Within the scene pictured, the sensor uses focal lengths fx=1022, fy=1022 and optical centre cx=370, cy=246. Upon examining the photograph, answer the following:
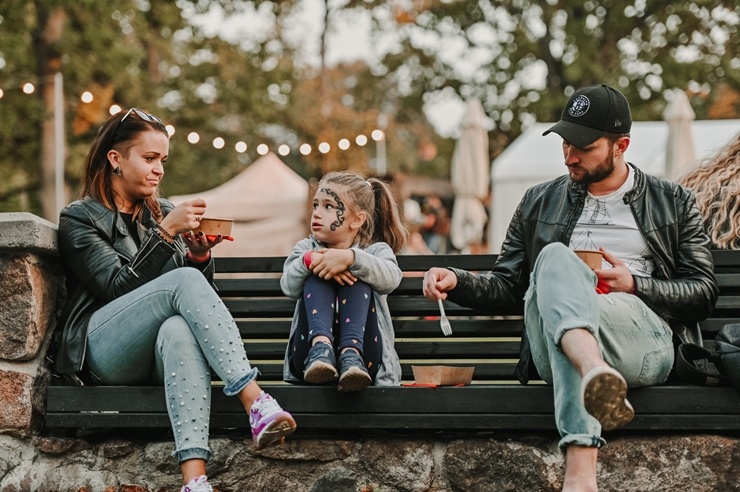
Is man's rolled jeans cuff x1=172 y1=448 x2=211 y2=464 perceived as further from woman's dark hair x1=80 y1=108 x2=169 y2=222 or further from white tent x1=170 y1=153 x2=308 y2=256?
white tent x1=170 y1=153 x2=308 y2=256

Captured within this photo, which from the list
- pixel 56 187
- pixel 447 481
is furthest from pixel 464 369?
pixel 56 187

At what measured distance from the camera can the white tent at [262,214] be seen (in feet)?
47.0

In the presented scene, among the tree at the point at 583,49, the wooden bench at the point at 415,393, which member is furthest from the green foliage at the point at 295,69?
the wooden bench at the point at 415,393

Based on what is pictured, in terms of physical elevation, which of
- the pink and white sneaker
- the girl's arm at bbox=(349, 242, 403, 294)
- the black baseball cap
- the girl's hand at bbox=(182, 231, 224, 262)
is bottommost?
the pink and white sneaker

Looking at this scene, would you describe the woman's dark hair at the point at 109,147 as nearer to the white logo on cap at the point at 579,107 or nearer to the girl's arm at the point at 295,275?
the girl's arm at the point at 295,275

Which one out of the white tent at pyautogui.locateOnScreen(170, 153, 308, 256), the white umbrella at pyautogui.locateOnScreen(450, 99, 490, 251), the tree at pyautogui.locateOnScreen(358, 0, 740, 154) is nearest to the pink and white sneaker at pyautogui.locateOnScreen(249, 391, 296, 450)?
the white tent at pyautogui.locateOnScreen(170, 153, 308, 256)

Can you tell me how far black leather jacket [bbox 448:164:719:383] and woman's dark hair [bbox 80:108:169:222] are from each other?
136 centimetres

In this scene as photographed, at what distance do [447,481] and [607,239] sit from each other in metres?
1.07

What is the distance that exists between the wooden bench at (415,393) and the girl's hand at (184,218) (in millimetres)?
582

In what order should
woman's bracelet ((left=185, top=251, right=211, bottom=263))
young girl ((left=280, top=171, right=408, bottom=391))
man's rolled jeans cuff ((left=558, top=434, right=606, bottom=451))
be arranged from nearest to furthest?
man's rolled jeans cuff ((left=558, top=434, right=606, bottom=451)) → young girl ((left=280, top=171, right=408, bottom=391)) → woman's bracelet ((left=185, top=251, right=211, bottom=263))

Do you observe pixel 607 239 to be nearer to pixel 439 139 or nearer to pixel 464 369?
pixel 464 369

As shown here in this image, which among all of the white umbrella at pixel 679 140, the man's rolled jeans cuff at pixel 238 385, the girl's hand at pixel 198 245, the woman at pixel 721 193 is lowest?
the man's rolled jeans cuff at pixel 238 385

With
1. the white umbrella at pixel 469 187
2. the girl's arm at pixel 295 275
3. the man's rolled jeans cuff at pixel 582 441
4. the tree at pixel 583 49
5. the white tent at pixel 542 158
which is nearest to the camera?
the man's rolled jeans cuff at pixel 582 441

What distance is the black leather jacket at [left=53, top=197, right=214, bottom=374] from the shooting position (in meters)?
3.67
